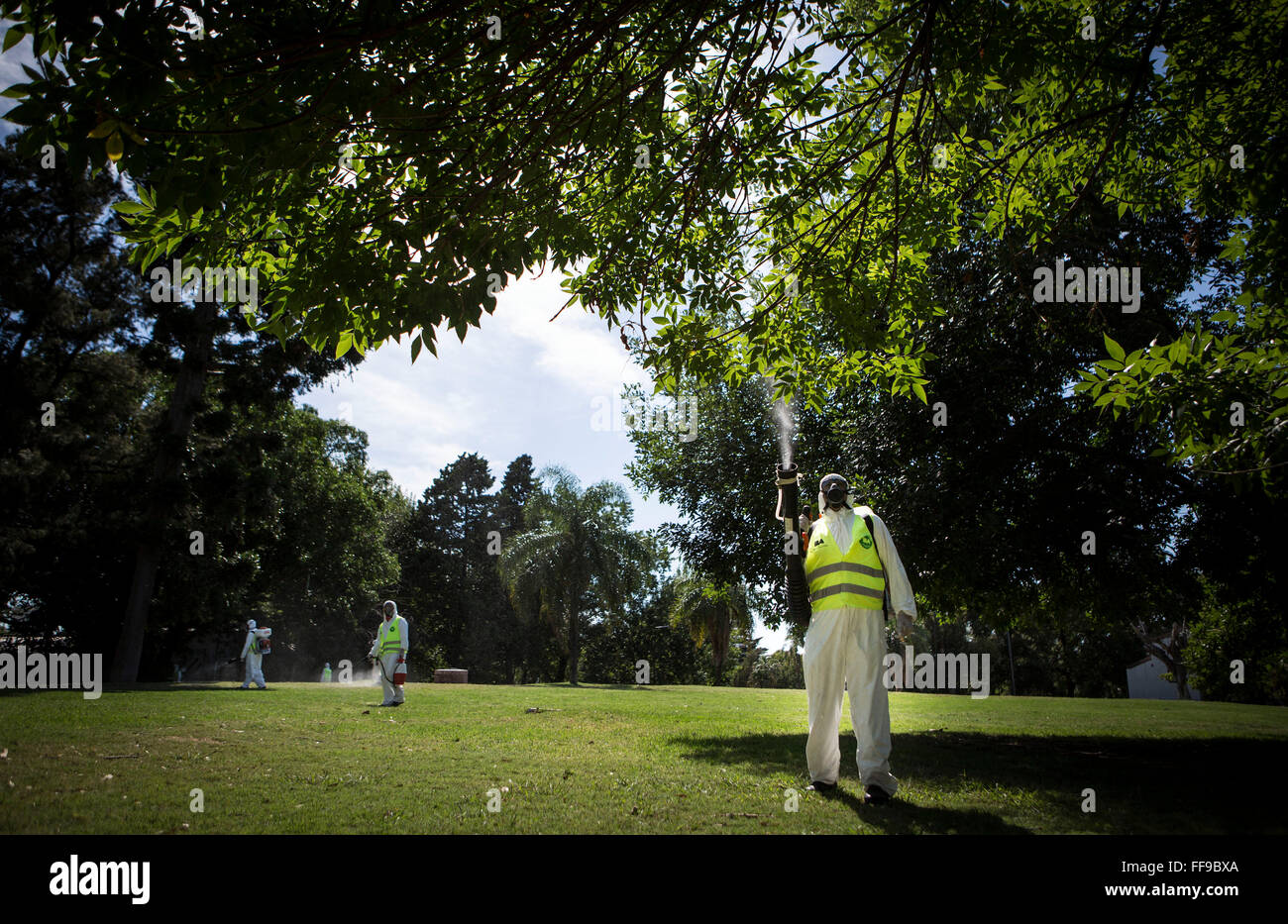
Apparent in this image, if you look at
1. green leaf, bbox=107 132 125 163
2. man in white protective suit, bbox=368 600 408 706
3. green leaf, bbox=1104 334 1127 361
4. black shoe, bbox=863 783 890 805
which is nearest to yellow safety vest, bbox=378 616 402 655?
man in white protective suit, bbox=368 600 408 706

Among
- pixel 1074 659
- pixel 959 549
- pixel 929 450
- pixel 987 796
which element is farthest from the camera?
pixel 1074 659

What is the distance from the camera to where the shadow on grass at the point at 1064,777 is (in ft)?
19.1

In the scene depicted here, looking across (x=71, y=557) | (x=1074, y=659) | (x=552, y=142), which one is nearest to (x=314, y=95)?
(x=552, y=142)

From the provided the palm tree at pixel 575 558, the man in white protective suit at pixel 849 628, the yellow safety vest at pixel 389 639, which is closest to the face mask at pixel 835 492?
the man in white protective suit at pixel 849 628

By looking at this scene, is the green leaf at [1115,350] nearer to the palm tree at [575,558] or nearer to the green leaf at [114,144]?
the green leaf at [114,144]

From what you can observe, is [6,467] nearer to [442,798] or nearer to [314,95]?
[442,798]

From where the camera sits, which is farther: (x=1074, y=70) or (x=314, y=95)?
(x=1074, y=70)

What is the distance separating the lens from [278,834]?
15.7ft

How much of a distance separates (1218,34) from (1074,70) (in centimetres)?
175

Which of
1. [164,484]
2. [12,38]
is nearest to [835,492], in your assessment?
[12,38]

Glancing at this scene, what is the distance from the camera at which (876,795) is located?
6160 millimetres

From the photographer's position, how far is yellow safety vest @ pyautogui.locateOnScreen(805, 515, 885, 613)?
6.80 meters

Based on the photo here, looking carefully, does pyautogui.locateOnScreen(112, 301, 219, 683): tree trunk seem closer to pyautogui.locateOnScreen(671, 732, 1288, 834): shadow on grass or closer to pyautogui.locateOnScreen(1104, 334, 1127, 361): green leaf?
pyautogui.locateOnScreen(671, 732, 1288, 834): shadow on grass

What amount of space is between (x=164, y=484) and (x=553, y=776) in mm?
21311
